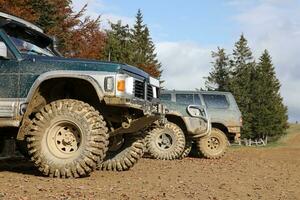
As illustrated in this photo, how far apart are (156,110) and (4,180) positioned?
2.95m

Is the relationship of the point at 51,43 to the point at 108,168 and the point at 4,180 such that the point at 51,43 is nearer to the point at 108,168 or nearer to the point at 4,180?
the point at 108,168

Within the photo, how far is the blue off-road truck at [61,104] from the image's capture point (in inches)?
335

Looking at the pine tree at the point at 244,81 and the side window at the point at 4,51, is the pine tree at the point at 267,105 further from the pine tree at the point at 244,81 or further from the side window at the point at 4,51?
the side window at the point at 4,51

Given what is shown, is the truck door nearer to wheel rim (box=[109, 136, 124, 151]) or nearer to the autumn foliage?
wheel rim (box=[109, 136, 124, 151])

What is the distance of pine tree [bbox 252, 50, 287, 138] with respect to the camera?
64125 mm

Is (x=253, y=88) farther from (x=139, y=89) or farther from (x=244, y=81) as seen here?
(x=139, y=89)

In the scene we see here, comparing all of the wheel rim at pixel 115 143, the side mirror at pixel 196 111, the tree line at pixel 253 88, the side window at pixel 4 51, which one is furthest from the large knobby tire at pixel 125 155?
the tree line at pixel 253 88

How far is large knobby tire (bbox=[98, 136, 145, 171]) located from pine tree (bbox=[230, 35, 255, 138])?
5101 cm

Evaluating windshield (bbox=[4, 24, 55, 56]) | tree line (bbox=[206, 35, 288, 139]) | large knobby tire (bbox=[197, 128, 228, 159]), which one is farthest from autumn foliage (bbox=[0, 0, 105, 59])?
tree line (bbox=[206, 35, 288, 139])

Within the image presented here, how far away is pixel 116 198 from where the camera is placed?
672cm

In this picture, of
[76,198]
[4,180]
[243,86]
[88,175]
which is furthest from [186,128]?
[243,86]

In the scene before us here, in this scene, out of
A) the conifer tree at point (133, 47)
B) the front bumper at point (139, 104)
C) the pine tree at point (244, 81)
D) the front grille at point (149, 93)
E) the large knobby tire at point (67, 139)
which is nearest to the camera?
the large knobby tire at point (67, 139)

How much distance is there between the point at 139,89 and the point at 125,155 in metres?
1.54

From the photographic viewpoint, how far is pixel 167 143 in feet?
51.1
